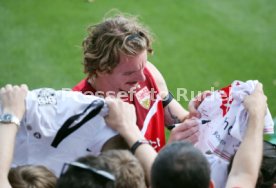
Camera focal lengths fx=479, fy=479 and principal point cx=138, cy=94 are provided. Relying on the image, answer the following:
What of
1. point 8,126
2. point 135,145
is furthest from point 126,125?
point 8,126

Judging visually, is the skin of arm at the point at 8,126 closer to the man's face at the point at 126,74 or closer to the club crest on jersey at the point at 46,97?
the club crest on jersey at the point at 46,97

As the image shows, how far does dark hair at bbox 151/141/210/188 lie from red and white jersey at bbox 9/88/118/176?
0.57 metres

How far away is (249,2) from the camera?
689cm

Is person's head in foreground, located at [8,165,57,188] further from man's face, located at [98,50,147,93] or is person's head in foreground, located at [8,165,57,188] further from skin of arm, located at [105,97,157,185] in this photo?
man's face, located at [98,50,147,93]

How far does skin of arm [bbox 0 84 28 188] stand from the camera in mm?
2217

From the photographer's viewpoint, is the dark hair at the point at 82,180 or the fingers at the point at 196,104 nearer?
the dark hair at the point at 82,180

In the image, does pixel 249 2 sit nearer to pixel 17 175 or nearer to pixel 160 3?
pixel 160 3

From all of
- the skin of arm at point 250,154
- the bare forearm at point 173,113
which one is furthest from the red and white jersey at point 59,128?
the bare forearm at point 173,113

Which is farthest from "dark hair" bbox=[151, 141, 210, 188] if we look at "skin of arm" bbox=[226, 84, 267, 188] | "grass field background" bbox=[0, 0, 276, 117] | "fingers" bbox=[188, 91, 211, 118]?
"grass field background" bbox=[0, 0, 276, 117]

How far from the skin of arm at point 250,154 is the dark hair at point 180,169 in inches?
19.7

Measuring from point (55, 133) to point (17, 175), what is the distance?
0.30 m

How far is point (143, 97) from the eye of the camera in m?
3.28

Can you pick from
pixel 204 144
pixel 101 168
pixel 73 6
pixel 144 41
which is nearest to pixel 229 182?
pixel 204 144

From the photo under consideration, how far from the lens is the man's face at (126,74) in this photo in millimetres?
3083
